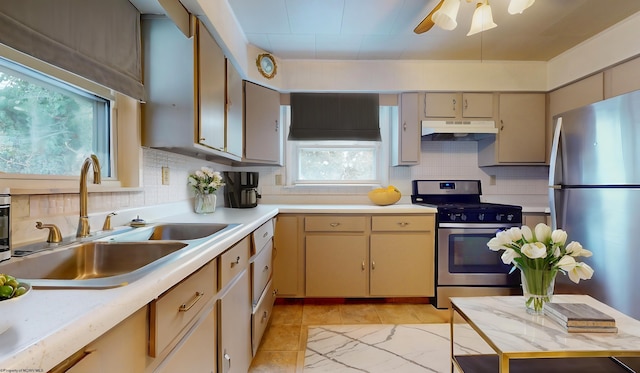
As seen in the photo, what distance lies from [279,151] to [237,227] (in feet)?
5.41

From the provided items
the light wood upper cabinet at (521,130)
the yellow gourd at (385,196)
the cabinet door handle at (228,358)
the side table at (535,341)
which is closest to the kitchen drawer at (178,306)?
the cabinet door handle at (228,358)

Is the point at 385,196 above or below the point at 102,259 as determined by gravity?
above

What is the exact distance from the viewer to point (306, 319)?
2.47 m

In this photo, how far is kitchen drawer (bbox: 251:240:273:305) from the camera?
5.68ft

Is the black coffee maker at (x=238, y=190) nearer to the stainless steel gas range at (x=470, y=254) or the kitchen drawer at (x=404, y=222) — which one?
the kitchen drawer at (x=404, y=222)

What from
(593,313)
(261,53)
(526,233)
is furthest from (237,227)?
(261,53)

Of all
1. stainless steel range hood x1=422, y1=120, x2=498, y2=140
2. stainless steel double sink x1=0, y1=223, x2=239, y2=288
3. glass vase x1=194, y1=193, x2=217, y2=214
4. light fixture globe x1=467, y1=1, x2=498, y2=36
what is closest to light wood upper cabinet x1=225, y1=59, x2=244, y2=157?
glass vase x1=194, y1=193, x2=217, y2=214

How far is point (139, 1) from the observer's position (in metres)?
1.49

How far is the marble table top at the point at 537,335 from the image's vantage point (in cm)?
100

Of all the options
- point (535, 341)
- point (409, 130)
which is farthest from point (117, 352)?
point (409, 130)

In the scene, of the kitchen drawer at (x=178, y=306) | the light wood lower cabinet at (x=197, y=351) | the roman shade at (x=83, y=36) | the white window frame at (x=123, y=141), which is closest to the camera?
the kitchen drawer at (x=178, y=306)

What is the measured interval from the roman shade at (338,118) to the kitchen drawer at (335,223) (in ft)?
2.80

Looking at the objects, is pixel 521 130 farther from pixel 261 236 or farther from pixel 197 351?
pixel 197 351

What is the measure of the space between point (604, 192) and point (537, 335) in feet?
4.33
